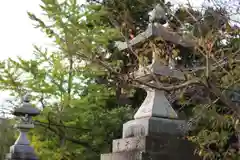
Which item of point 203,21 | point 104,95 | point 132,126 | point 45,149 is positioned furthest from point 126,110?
point 203,21

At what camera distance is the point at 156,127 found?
438 centimetres

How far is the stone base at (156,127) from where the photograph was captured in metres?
4.36

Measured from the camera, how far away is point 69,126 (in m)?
7.92

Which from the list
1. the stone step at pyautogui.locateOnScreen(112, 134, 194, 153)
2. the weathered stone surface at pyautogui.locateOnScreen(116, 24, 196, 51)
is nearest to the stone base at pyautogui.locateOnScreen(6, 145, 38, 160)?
the stone step at pyautogui.locateOnScreen(112, 134, 194, 153)

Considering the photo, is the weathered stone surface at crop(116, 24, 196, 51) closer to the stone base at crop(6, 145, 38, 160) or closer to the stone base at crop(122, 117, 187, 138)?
the stone base at crop(122, 117, 187, 138)

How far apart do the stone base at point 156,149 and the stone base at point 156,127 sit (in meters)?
0.08

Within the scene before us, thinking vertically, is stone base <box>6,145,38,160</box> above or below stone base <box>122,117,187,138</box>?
below

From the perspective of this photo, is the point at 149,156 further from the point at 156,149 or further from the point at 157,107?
the point at 157,107

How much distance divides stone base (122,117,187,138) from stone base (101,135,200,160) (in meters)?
0.08

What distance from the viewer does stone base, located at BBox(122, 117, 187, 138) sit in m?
4.36

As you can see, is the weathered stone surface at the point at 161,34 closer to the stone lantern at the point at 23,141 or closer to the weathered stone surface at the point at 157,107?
the weathered stone surface at the point at 157,107

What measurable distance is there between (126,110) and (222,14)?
5.17 meters

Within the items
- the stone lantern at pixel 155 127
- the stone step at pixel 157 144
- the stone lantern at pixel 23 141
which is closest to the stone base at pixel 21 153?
the stone lantern at pixel 23 141

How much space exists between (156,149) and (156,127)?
272 mm
